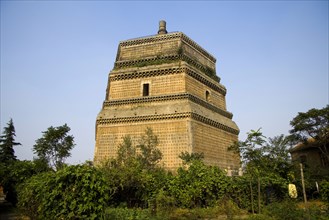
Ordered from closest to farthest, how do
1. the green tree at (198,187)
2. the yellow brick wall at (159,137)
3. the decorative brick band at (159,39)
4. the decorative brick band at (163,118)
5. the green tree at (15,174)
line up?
the green tree at (198,187), the yellow brick wall at (159,137), the green tree at (15,174), the decorative brick band at (163,118), the decorative brick band at (159,39)

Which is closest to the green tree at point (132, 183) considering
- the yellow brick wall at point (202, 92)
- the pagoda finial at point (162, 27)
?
the yellow brick wall at point (202, 92)

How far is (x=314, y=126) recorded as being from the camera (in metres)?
25.9

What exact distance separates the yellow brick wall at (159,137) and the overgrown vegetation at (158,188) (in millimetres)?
433

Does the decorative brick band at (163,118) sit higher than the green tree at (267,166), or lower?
higher

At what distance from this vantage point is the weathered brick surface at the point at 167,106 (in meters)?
16.4

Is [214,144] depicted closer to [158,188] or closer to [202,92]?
[202,92]

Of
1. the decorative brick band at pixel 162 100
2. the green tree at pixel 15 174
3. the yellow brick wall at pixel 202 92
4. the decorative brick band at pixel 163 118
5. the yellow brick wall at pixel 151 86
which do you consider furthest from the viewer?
the yellow brick wall at pixel 202 92

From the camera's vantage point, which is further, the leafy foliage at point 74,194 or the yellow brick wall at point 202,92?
the yellow brick wall at point 202,92

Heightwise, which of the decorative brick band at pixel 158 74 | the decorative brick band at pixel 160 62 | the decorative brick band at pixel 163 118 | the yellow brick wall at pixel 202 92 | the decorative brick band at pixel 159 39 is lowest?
the decorative brick band at pixel 163 118

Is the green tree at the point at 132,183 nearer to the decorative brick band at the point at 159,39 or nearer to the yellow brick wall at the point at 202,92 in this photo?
the yellow brick wall at the point at 202,92

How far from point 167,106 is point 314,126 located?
670 inches

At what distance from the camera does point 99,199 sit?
23.1 ft

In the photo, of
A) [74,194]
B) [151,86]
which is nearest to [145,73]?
[151,86]

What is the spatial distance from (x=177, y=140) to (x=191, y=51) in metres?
7.48
